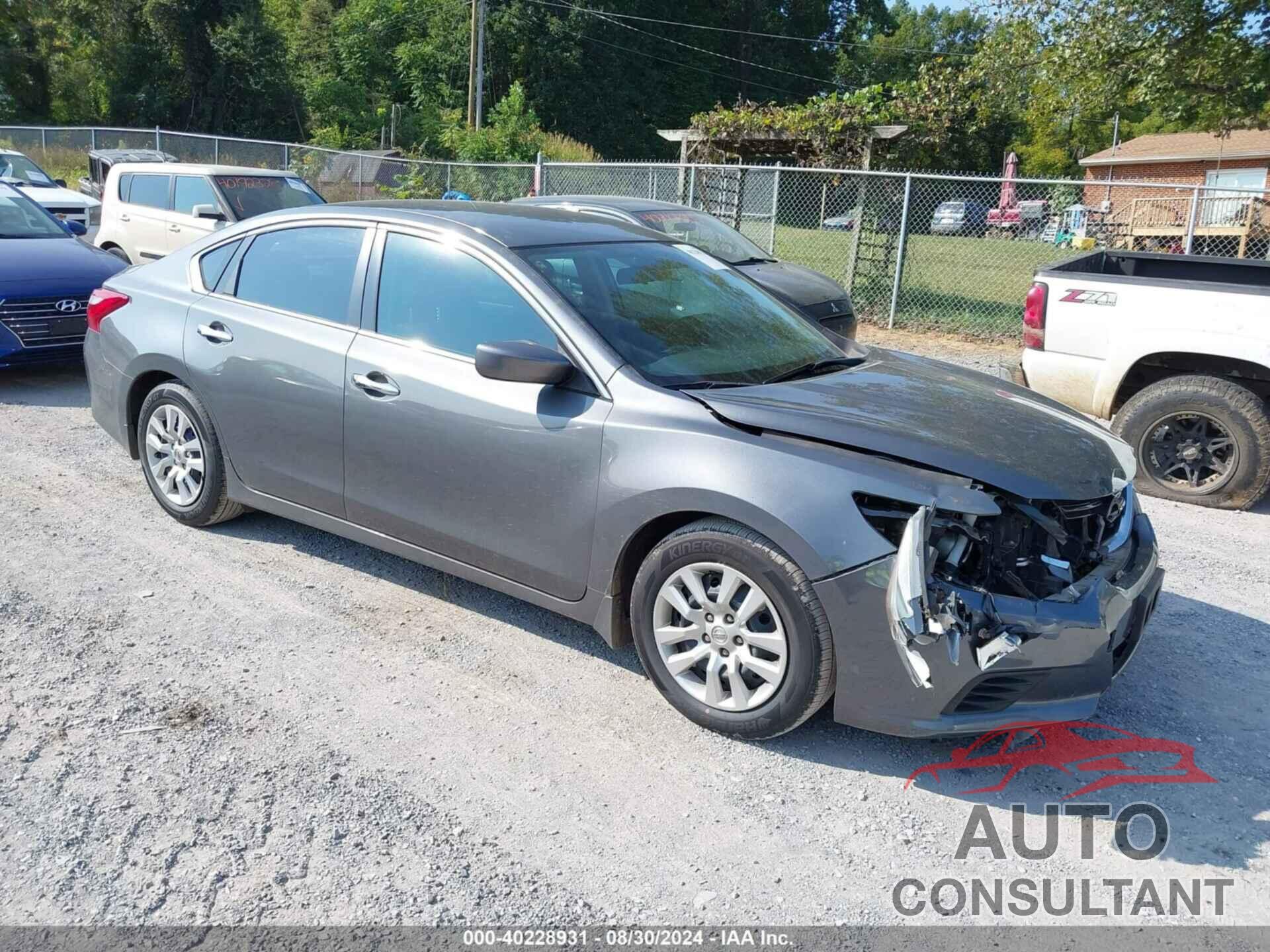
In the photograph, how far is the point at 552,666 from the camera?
4148mm

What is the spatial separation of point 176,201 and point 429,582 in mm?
9867

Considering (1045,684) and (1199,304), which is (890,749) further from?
(1199,304)

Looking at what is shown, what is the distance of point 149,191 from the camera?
42.7 feet

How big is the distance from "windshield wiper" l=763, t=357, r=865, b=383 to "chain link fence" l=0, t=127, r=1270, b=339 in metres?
6.51

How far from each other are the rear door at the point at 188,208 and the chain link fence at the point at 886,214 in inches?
225

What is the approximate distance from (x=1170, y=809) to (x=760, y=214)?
43.4ft

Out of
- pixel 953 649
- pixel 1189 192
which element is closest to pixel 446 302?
pixel 953 649

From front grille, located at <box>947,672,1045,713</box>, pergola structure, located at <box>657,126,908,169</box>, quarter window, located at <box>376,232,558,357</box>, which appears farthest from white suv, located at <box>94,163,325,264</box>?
front grille, located at <box>947,672,1045,713</box>

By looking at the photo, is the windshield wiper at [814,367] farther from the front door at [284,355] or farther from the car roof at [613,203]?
the car roof at [613,203]

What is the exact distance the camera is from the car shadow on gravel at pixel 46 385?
8.12m

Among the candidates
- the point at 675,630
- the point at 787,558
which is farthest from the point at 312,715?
the point at 787,558

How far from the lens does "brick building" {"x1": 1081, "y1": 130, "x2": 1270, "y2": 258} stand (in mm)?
19656

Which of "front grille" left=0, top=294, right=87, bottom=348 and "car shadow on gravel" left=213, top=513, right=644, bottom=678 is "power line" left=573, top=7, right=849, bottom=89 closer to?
"front grille" left=0, top=294, right=87, bottom=348

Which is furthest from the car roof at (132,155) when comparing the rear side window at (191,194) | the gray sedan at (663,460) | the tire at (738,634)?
the tire at (738,634)
